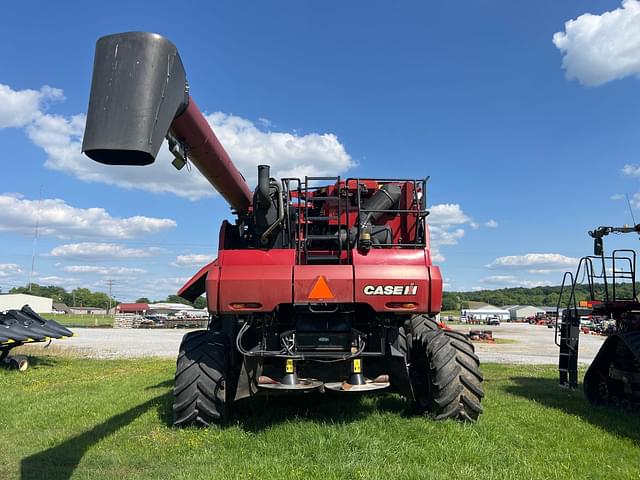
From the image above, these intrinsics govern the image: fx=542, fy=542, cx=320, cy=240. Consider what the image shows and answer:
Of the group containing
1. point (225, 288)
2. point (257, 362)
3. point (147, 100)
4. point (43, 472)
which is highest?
point (147, 100)

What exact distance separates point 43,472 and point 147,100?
3555mm

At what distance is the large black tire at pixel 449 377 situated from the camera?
628 centimetres

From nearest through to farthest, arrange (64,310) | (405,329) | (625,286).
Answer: (405,329) < (625,286) < (64,310)

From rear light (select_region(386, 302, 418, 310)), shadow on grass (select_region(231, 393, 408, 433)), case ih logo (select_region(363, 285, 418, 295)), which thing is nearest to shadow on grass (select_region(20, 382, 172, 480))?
shadow on grass (select_region(231, 393, 408, 433))

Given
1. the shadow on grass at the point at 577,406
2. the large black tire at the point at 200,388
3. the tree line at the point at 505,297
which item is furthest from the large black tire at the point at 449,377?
the tree line at the point at 505,297

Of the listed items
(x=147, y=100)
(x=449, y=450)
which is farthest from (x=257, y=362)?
(x=147, y=100)

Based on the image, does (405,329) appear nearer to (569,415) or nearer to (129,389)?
(569,415)

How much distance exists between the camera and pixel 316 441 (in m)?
5.53

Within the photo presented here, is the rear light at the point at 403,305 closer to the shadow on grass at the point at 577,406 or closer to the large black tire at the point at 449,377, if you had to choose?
the large black tire at the point at 449,377

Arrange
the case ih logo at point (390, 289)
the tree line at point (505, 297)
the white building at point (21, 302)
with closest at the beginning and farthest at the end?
1. the case ih logo at point (390, 289)
2. the white building at point (21, 302)
3. the tree line at point (505, 297)

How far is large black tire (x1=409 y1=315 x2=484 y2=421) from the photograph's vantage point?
6.28 meters

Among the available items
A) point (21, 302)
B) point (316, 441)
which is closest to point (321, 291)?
point (316, 441)

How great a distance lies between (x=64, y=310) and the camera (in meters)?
125

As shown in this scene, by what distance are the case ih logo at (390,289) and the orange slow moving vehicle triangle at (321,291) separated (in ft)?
1.33
